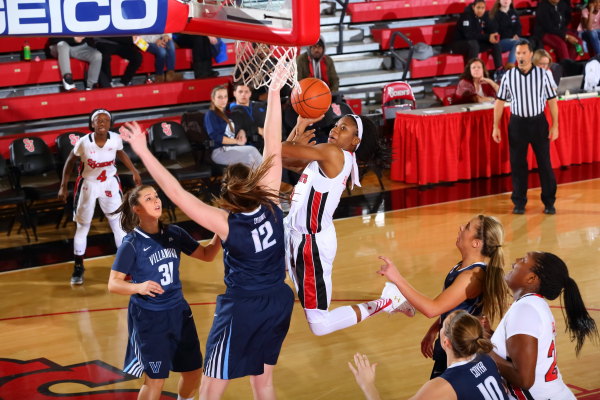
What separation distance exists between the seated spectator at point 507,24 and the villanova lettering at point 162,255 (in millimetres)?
11041

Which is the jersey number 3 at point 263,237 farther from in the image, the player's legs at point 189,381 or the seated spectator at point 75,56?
the seated spectator at point 75,56

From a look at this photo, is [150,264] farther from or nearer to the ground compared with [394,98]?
nearer to the ground

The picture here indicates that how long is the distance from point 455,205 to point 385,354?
15.2 ft

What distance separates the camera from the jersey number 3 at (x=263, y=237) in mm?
4621

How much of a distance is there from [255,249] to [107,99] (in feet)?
26.5

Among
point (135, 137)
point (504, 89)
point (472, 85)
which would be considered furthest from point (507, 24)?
point (135, 137)

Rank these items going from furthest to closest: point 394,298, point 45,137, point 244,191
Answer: point 45,137
point 394,298
point 244,191

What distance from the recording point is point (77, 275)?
8.49m

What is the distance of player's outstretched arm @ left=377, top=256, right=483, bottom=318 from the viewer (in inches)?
178

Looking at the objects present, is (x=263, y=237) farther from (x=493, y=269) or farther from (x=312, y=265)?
(x=493, y=269)

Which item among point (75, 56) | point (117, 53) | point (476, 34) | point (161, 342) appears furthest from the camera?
point (476, 34)

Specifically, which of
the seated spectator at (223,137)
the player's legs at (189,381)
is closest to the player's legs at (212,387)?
the player's legs at (189,381)

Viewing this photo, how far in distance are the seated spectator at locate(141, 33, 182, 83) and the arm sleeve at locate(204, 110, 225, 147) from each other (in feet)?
7.54

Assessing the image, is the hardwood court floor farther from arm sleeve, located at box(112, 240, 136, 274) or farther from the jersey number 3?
the jersey number 3
